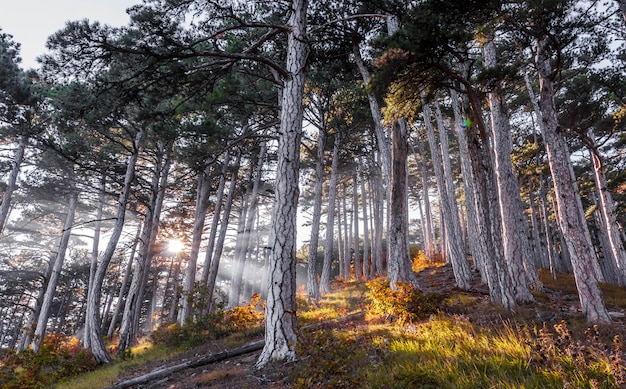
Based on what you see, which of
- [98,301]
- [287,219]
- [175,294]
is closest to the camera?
[287,219]

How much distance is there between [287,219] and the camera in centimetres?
554

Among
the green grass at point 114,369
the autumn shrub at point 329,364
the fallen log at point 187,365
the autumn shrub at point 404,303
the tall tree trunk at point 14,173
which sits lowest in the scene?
the green grass at point 114,369

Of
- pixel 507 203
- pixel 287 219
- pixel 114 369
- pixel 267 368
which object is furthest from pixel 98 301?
pixel 507 203

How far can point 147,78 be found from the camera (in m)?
5.90

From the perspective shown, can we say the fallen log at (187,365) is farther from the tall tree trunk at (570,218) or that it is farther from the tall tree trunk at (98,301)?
the tall tree trunk at (570,218)

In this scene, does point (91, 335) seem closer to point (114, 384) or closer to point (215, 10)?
point (114, 384)

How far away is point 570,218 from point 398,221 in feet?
12.4

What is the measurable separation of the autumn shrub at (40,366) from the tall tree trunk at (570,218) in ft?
37.2

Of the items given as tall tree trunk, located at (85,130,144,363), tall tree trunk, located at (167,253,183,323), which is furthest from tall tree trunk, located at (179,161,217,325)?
tall tree trunk, located at (167,253,183,323)

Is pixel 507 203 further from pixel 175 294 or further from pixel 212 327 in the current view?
pixel 175 294

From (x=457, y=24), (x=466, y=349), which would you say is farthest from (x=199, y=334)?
(x=457, y=24)

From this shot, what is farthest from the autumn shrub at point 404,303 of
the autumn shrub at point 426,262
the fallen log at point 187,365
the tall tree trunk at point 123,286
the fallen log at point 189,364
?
the autumn shrub at point 426,262

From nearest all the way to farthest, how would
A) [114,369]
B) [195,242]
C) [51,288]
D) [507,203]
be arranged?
[114,369]
[507,203]
[195,242]
[51,288]

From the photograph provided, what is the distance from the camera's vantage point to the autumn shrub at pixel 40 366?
5.61 m
